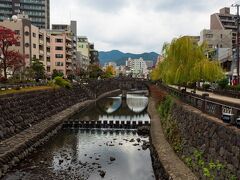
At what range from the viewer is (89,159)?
1169 inches

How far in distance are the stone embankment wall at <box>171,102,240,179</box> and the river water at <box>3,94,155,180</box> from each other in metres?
5.97

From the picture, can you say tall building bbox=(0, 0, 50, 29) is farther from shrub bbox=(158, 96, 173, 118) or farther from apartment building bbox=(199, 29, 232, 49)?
shrub bbox=(158, 96, 173, 118)

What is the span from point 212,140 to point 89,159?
644 inches

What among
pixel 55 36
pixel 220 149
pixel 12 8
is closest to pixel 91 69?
pixel 55 36

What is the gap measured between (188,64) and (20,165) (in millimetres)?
19361

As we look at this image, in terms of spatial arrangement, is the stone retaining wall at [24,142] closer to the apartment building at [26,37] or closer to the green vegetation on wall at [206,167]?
the green vegetation on wall at [206,167]

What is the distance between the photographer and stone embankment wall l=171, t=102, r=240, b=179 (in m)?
A: 12.7

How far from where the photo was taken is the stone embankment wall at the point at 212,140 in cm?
1271

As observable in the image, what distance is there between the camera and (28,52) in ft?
290

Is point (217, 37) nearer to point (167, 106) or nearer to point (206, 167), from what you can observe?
point (167, 106)

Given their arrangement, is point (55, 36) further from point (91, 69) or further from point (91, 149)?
point (91, 149)

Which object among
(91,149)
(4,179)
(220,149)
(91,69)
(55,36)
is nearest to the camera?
(220,149)

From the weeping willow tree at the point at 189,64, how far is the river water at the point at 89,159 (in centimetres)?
877

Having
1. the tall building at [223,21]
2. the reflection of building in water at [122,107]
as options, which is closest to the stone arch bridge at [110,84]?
the reflection of building in water at [122,107]
